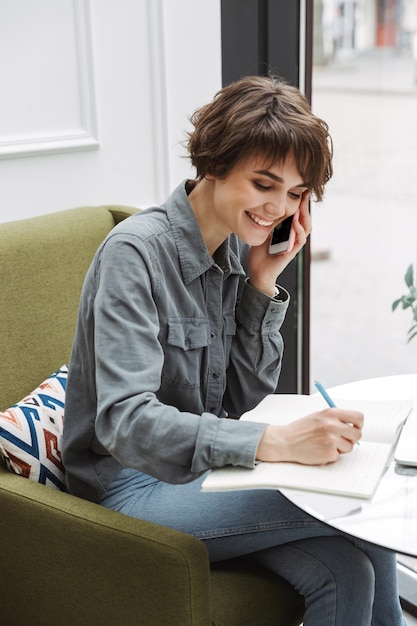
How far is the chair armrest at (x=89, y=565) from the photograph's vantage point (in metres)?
1.25

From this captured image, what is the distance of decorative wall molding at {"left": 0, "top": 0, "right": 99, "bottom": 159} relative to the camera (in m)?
1.93

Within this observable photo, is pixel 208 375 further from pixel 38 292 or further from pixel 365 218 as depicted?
pixel 365 218

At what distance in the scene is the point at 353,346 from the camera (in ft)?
8.46

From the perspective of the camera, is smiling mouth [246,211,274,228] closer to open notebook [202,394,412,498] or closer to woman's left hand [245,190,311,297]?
woman's left hand [245,190,311,297]

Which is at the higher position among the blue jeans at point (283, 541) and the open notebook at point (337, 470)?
Result: the open notebook at point (337, 470)

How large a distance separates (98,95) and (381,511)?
1.31m

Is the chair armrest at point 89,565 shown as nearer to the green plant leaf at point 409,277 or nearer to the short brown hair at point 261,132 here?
the short brown hair at point 261,132

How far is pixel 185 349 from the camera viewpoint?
145cm

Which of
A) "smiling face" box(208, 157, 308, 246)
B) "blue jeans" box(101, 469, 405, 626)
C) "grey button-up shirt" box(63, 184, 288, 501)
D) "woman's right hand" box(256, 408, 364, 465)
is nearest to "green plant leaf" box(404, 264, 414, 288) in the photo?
"grey button-up shirt" box(63, 184, 288, 501)

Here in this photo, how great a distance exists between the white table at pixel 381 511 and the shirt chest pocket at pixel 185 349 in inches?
13.6

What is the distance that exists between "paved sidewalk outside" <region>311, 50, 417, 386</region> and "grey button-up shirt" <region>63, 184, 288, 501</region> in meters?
0.81

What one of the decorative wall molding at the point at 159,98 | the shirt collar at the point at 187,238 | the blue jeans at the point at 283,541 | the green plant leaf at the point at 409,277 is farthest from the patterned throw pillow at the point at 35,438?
the green plant leaf at the point at 409,277

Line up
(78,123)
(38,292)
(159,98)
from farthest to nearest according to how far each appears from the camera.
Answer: (159,98)
(78,123)
(38,292)

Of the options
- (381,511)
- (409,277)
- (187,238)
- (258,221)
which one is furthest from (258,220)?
(409,277)
